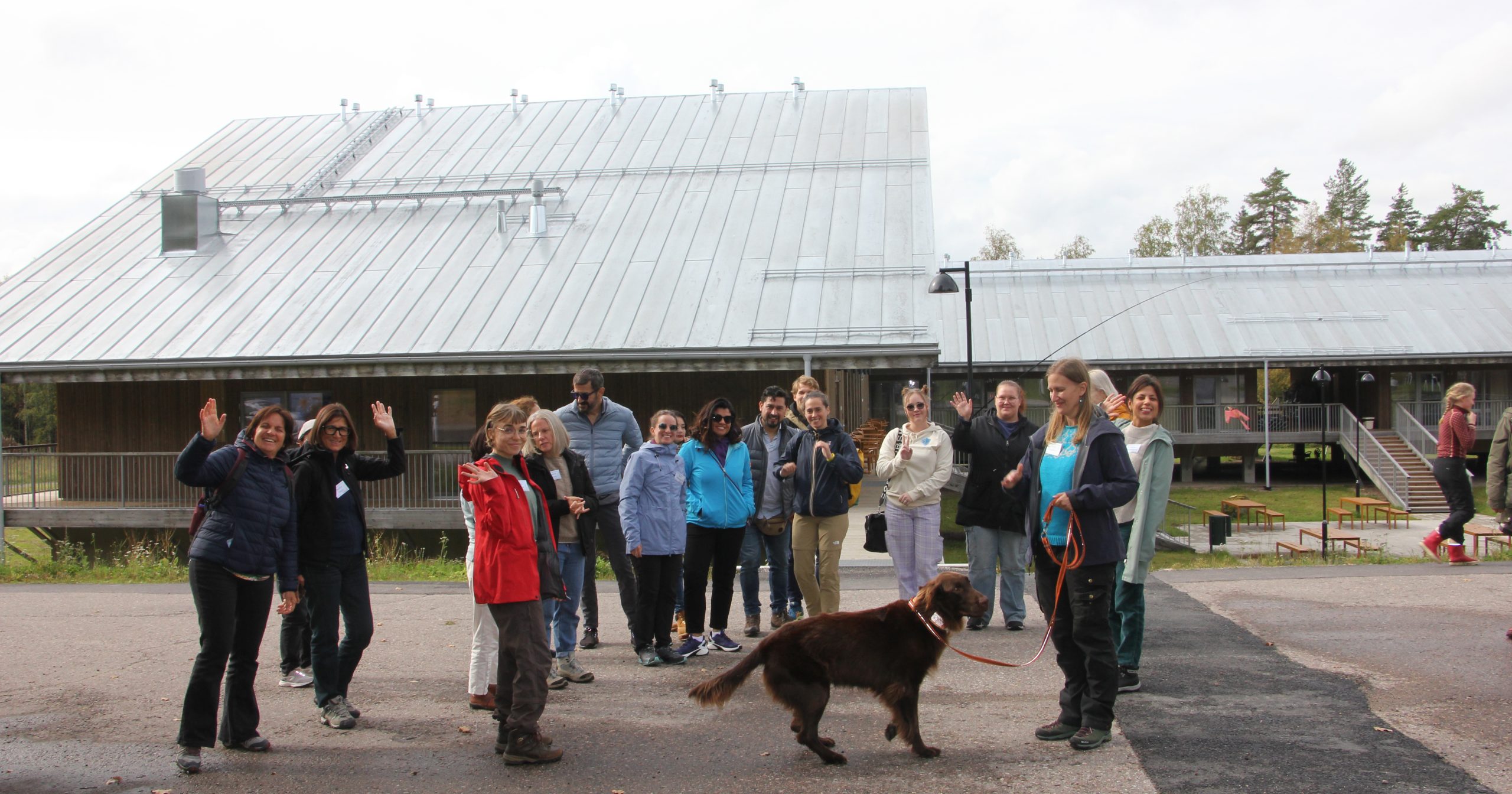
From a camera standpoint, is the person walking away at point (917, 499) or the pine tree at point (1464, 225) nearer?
the person walking away at point (917, 499)

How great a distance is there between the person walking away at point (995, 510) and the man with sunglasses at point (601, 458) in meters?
2.38

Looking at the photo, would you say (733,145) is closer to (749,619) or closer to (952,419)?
(952,419)

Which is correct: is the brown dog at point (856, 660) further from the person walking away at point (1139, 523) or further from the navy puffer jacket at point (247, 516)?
the navy puffer jacket at point (247, 516)

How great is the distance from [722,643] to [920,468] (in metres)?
1.80

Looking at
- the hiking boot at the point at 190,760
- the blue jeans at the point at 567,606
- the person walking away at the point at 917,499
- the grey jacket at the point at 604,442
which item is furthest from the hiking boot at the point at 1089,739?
the hiking boot at the point at 190,760

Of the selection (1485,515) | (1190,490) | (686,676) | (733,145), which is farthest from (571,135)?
(1485,515)

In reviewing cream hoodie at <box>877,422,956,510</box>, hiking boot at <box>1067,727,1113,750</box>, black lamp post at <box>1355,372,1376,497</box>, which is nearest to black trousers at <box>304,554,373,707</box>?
cream hoodie at <box>877,422,956,510</box>

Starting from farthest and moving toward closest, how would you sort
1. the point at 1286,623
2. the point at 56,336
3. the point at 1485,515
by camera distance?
the point at 1485,515, the point at 56,336, the point at 1286,623

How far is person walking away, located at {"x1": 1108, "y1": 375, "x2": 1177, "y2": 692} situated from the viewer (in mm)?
5676

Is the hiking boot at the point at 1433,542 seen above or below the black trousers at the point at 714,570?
below

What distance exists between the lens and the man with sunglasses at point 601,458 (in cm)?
709

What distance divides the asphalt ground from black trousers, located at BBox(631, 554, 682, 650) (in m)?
0.24

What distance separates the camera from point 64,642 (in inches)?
304

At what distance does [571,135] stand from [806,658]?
2104 cm
